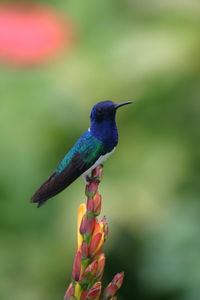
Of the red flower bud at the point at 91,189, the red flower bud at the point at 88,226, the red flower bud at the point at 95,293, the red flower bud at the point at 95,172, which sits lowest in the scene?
the red flower bud at the point at 95,293

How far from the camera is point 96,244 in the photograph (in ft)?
4.95

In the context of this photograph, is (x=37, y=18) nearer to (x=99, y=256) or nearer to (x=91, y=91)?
(x=91, y=91)

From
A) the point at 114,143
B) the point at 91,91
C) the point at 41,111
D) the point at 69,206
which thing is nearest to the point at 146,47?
the point at 91,91

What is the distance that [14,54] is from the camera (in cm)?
798

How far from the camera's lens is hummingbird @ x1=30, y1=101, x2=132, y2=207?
165cm

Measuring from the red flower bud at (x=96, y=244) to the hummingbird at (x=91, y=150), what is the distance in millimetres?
168

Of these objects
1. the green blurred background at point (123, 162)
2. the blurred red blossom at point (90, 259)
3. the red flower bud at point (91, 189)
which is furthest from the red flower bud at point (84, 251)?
the green blurred background at point (123, 162)

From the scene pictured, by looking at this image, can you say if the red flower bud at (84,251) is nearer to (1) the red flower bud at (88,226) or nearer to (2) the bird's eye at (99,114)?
(1) the red flower bud at (88,226)

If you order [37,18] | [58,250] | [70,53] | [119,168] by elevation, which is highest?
[37,18]

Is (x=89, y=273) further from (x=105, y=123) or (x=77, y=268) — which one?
(x=105, y=123)

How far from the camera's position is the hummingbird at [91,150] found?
5.41 feet

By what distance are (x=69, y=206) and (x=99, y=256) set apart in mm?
4385

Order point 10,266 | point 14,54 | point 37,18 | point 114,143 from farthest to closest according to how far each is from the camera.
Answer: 1. point 37,18
2. point 14,54
3. point 10,266
4. point 114,143

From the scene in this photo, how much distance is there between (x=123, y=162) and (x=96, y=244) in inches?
194
